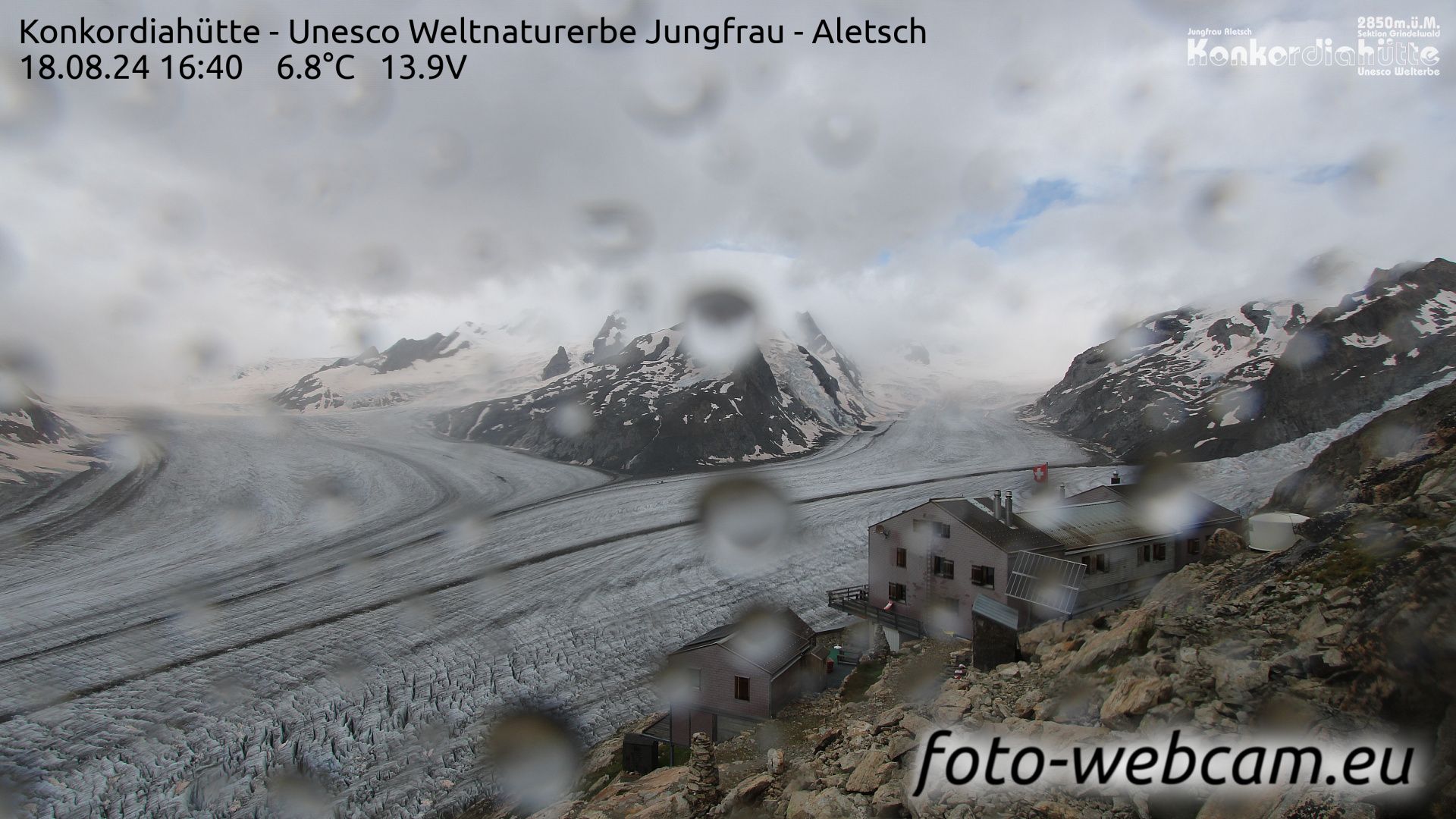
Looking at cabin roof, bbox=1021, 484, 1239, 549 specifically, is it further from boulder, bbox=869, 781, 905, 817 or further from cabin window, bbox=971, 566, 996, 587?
boulder, bbox=869, 781, 905, 817

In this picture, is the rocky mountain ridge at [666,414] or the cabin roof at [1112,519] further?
the rocky mountain ridge at [666,414]

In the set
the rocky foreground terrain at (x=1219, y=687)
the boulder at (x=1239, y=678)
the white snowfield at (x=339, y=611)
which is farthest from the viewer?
the white snowfield at (x=339, y=611)

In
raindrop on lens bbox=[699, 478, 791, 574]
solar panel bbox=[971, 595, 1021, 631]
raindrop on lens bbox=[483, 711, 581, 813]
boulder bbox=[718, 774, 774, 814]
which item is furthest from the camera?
raindrop on lens bbox=[699, 478, 791, 574]

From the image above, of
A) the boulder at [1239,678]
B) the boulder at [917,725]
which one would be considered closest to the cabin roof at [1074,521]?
the boulder at [917,725]

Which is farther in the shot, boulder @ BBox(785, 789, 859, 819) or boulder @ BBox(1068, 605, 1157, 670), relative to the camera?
boulder @ BBox(1068, 605, 1157, 670)

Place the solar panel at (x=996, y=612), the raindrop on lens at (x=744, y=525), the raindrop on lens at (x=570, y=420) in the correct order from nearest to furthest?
the solar panel at (x=996, y=612)
the raindrop on lens at (x=744, y=525)
the raindrop on lens at (x=570, y=420)

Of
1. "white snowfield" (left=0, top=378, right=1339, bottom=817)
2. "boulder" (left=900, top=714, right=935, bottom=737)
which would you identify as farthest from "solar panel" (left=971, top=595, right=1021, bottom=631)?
"white snowfield" (left=0, top=378, right=1339, bottom=817)

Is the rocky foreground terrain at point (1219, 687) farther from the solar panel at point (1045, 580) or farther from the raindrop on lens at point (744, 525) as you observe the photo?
the raindrop on lens at point (744, 525)

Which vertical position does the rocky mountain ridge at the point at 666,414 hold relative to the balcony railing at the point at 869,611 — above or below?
above
